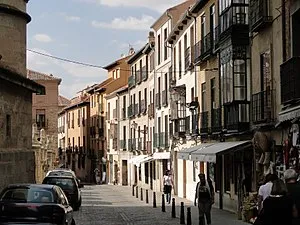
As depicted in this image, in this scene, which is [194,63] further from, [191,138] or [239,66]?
[239,66]

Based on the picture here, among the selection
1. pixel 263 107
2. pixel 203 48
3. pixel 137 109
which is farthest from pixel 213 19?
pixel 137 109

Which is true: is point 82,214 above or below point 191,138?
below

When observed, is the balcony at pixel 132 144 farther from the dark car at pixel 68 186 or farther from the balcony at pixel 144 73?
the dark car at pixel 68 186

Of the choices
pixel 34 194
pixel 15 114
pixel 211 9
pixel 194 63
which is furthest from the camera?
pixel 194 63

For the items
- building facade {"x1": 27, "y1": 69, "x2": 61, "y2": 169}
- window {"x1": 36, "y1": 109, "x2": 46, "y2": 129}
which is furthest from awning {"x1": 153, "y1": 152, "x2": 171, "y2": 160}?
window {"x1": 36, "y1": 109, "x2": 46, "y2": 129}

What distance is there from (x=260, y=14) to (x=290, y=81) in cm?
439

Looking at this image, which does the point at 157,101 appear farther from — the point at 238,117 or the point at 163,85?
the point at 238,117

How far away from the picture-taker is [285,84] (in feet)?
57.2

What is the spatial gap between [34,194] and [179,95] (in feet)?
74.6

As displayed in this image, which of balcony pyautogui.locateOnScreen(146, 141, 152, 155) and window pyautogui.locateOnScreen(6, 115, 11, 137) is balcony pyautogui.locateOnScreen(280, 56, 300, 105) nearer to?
window pyautogui.locateOnScreen(6, 115, 11, 137)

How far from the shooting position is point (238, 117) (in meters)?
23.8

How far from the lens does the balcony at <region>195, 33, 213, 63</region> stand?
2983 centimetres

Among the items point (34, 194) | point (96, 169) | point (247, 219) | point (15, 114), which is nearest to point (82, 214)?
point (15, 114)

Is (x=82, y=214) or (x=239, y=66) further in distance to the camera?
(x=82, y=214)
